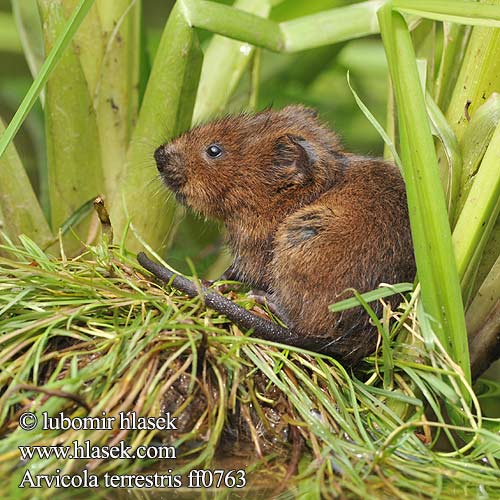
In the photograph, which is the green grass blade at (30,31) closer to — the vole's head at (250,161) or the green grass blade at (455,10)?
the vole's head at (250,161)

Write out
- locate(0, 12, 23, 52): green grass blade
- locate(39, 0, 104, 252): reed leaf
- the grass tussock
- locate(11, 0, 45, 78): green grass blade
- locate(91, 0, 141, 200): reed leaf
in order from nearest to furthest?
the grass tussock < locate(39, 0, 104, 252): reed leaf < locate(91, 0, 141, 200): reed leaf < locate(11, 0, 45, 78): green grass blade < locate(0, 12, 23, 52): green grass blade

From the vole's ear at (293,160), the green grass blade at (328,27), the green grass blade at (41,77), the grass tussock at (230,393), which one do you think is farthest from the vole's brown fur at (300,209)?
the green grass blade at (41,77)

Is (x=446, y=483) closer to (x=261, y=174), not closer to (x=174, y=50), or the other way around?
(x=261, y=174)

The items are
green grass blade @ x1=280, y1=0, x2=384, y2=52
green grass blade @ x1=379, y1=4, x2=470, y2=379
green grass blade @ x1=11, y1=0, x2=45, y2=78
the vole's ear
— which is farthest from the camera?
green grass blade @ x1=11, y1=0, x2=45, y2=78

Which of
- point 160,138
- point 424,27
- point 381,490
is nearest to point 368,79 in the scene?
point 424,27

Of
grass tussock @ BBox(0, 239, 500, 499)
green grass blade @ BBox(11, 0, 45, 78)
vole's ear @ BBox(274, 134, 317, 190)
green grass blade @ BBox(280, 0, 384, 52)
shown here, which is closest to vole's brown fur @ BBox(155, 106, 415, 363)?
vole's ear @ BBox(274, 134, 317, 190)

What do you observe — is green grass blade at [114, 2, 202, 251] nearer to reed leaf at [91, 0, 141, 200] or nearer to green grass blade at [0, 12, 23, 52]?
reed leaf at [91, 0, 141, 200]

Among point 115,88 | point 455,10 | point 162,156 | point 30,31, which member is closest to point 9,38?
point 30,31
